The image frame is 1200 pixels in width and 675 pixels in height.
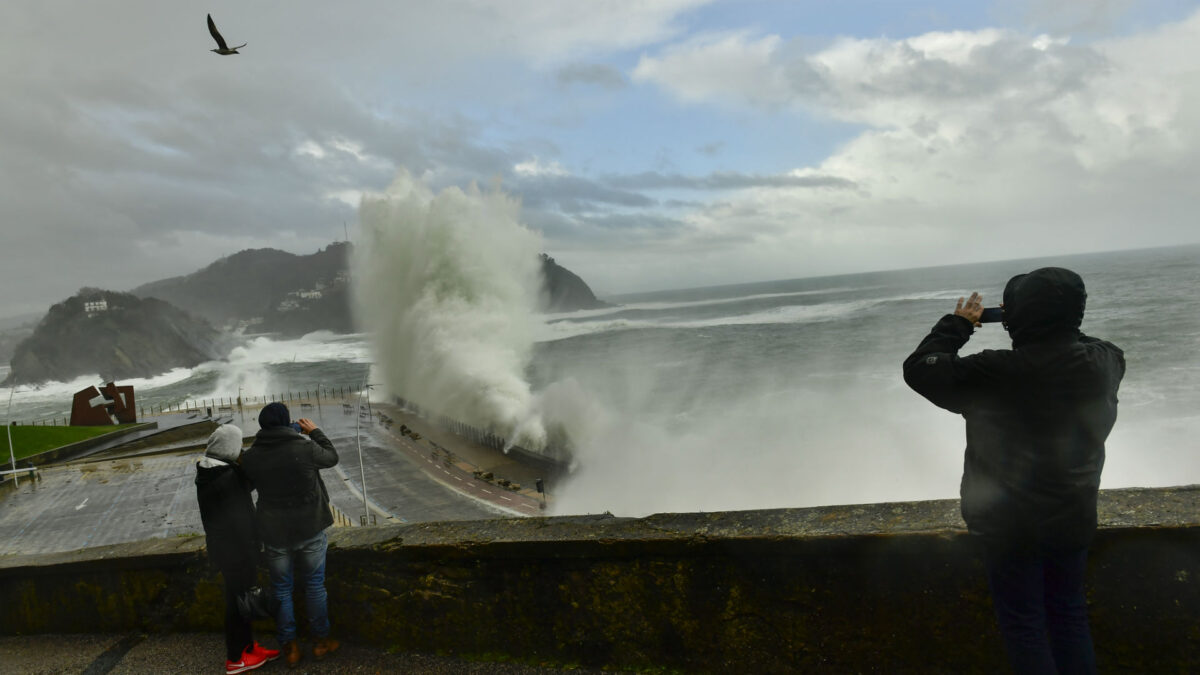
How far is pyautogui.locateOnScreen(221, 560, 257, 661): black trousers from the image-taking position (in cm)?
306

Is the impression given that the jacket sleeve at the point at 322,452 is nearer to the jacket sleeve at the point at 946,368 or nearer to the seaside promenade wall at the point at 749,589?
the seaside promenade wall at the point at 749,589

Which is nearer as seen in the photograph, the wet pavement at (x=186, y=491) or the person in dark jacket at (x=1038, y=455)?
the person in dark jacket at (x=1038, y=455)

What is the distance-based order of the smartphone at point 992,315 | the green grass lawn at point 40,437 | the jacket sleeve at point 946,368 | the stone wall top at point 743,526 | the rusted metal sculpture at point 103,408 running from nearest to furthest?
the jacket sleeve at point 946,368
the smartphone at point 992,315
the stone wall top at point 743,526
the green grass lawn at point 40,437
the rusted metal sculpture at point 103,408

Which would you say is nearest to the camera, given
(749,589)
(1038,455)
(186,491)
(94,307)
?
(1038,455)

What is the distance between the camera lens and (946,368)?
207cm

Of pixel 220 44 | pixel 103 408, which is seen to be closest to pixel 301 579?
pixel 220 44

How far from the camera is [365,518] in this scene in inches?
793

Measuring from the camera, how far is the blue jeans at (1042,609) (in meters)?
1.98

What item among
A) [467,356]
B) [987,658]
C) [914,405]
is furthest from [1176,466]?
[467,356]

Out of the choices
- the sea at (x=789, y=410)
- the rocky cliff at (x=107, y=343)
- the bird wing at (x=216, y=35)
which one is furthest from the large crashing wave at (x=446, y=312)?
the rocky cliff at (x=107, y=343)

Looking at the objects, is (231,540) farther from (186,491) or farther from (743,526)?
(186,491)

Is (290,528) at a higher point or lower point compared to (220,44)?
lower

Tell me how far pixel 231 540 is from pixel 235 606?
1.01 ft

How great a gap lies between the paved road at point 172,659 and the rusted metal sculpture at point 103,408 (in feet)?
130
